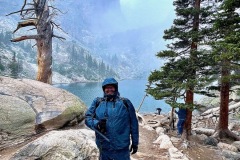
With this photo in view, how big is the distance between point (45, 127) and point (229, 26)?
8.55 m

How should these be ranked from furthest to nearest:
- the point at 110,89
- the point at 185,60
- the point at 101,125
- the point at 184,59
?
1. the point at 184,59
2. the point at 185,60
3. the point at 110,89
4. the point at 101,125

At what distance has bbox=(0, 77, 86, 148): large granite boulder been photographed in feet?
24.2

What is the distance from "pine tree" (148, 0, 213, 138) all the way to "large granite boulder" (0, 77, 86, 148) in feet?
16.4

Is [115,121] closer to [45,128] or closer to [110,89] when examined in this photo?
[110,89]

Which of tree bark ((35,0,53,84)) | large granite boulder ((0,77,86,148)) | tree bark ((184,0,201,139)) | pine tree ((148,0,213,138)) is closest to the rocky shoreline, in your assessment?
large granite boulder ((0,77,86,148))

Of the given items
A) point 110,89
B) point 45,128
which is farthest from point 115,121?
point 45,128

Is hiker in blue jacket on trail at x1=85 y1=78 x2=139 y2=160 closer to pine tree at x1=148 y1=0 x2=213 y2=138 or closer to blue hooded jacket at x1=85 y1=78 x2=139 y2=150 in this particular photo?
blue hooded jacket at x1=85 y1=78 x2=139 y2=150

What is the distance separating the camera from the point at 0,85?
8484 millimetres

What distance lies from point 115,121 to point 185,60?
30.4ft

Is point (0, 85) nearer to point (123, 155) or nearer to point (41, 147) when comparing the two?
point (41, 147)

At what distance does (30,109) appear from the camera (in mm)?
7984

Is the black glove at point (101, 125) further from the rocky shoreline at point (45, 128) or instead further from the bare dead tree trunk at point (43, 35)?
the bare dead tree trunk at point (43, 35)

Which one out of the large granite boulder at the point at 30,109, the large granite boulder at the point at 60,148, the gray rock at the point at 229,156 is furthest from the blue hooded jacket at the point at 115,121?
the gray rock at the point at 229,156

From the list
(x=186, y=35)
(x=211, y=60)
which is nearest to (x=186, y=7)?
(x=186, y=35)
